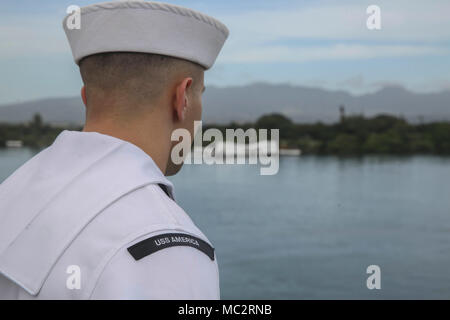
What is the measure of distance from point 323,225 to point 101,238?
37098mm

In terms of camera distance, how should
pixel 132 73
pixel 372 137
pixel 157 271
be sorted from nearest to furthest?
pixel 157 271
pixel 132 73
pixel 372 137

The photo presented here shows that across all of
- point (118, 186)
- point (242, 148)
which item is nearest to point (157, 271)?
point (118, 186)

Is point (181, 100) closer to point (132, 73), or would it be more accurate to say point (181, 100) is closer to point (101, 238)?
point (132, 73)

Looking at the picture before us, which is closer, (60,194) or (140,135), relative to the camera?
(60,194)

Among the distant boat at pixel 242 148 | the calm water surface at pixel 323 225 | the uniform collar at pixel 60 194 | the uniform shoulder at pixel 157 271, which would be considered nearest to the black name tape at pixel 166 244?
the uniform shoulder at pixel 157 271

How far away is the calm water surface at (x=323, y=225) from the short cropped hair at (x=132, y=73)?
82.3 feet

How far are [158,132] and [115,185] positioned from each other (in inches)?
10.9

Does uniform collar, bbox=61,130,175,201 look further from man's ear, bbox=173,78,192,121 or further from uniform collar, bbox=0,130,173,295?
man's ear, bbox=173,78,192,121

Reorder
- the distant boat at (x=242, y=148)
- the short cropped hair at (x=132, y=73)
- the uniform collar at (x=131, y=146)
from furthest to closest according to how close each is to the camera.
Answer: the distant boat at (x=242, y=148) → the short cropped hair at (x=132, y=73) → the uniform collar at (x=131, y=146)

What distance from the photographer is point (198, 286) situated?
3.69ft

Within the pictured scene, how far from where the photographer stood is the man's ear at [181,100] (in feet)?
4.69

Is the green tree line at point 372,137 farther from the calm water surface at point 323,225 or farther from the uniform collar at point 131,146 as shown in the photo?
the uniform collar at point 131,146

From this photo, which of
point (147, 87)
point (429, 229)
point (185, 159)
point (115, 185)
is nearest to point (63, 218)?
point (115, 185)

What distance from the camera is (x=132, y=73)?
1.43 meters
